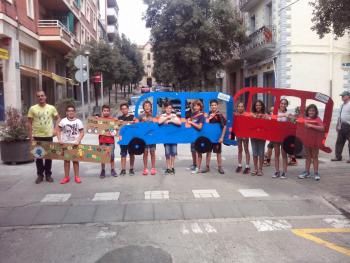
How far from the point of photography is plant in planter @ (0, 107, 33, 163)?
972 centimetres

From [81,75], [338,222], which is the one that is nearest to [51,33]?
[81,75]

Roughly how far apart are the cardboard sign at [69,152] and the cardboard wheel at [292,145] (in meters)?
3.52

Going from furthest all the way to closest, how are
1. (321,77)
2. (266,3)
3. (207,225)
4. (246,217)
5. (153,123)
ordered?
(266,3)
(321,77)
(153,123)
(246,217)
(207,225)

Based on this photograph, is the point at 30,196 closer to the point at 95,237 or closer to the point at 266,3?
the point at 95,237

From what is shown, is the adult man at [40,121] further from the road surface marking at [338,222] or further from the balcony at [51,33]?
the balcony at [51,33]

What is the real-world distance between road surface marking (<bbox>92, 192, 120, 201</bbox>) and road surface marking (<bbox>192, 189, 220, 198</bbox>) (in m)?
1.33

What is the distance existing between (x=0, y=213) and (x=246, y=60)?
76.0 ft

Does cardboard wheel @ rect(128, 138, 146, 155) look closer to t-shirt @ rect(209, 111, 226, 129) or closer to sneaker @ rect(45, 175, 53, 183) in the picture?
t-shirt @ rect(209, 111, 226, 129)

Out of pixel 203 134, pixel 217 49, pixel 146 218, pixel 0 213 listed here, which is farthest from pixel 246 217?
pixel 217 49

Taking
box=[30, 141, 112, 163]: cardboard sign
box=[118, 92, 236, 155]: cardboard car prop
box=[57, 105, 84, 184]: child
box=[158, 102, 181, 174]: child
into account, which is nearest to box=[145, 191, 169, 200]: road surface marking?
box=[30, 141, 112, 163]: cardboard sign

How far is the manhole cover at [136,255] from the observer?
4.30 m

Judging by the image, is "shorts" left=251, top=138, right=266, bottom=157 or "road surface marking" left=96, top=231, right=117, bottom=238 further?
"shorts" left=251, top=138, right=266, bottom=157

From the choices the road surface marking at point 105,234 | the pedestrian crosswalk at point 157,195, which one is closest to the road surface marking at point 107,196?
the pedestrian crosswalk at point 157,195

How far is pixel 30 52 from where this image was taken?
23.4 metres
